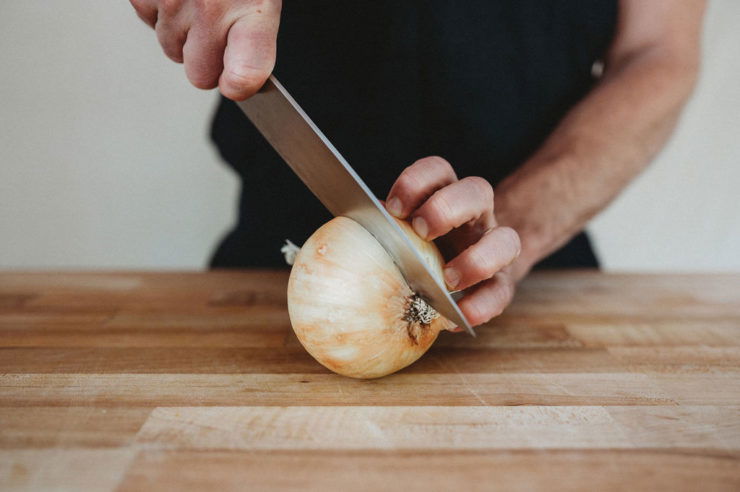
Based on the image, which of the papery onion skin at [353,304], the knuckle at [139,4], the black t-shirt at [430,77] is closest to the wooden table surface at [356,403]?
the papery onion skin at [353,304]

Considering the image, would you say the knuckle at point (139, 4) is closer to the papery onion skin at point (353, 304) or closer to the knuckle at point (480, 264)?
the papery onion skin at point (353, 304)

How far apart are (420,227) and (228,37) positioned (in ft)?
1.10

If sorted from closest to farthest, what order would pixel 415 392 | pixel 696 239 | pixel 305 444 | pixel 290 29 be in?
1. pixel 305 444
2. pixel 415 392
3. pixel 290 29
4. pixel 696 239

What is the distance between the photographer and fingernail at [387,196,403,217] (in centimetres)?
71

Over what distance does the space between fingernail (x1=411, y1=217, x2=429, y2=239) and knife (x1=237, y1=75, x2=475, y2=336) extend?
47 millimetres

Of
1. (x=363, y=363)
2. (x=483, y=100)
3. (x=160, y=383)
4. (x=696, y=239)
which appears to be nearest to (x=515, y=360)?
(x=363, y=363)

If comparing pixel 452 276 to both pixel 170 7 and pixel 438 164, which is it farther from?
pixel 170 7

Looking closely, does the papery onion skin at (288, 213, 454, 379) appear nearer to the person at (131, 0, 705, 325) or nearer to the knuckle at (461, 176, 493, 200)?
the knuckle at (461, 176, 493, 200)

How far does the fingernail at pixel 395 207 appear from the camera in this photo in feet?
2.31

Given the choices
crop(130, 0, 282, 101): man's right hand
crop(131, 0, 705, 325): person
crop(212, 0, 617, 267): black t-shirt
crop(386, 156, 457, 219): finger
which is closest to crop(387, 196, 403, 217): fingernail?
crop(386, 156, 457, 219): finger

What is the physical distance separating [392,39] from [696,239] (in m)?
1.66

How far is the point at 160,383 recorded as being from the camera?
2.30 ft

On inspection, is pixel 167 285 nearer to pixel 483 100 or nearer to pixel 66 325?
pixel 66 325

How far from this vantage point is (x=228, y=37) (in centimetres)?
66
